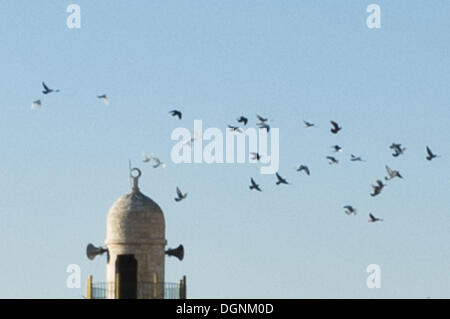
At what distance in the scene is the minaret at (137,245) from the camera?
7169 cm

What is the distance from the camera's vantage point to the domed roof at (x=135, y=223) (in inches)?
2852

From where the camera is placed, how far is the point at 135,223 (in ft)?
238

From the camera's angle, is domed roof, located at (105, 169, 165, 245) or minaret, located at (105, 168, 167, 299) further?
domed roof, located at (105, 169, 165, 245)

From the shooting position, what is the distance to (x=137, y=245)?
7231 centimetres

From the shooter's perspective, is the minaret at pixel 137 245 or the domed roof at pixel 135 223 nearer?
the minaret at pixel 137 245

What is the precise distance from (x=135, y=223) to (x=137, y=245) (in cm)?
77

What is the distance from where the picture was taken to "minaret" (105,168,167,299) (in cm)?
7169

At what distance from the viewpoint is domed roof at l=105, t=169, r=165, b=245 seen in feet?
238

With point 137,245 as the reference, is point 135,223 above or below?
above
